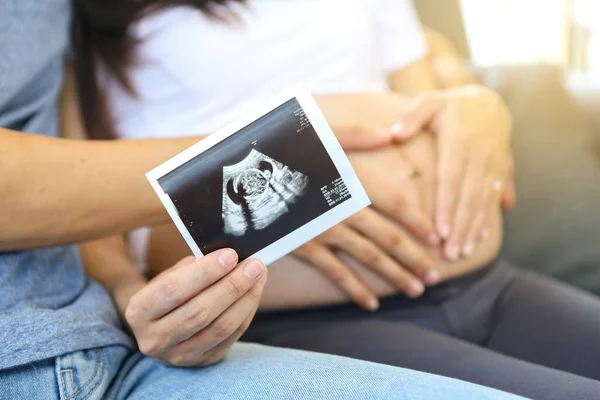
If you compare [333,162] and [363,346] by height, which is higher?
A: [333,162]

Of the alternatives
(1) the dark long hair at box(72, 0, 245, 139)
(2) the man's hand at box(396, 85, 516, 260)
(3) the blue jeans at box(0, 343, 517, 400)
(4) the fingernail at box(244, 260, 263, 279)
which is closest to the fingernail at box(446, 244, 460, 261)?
(2) the man's hand at box(396, 85, 516, 260)

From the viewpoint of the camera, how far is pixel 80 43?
0.97 metres

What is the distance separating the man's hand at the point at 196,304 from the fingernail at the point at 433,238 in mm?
377

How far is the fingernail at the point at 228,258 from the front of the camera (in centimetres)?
55

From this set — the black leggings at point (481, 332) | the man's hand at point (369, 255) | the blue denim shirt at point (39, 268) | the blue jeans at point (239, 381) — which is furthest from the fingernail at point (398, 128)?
the blue denim shirt at point (39, 268)

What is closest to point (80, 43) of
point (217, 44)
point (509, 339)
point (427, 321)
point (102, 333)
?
point (217, 44)

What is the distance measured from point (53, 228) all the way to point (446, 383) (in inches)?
18.3

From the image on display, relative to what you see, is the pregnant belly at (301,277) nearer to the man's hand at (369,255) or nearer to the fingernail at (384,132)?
the man's hand at (369,255)

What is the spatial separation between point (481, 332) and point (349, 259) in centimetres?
25

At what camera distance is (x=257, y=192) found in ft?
1.95

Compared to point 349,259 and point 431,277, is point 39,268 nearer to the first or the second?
point 349,259

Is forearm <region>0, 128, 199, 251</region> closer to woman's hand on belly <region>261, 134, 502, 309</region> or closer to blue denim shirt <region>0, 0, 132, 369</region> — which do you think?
blue denim shirt <region>0, 0, 132, 369</region>

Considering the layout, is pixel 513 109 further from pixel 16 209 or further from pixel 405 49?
pixel 16 209

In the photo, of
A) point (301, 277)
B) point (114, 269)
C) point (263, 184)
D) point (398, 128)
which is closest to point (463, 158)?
point (398, 128)
